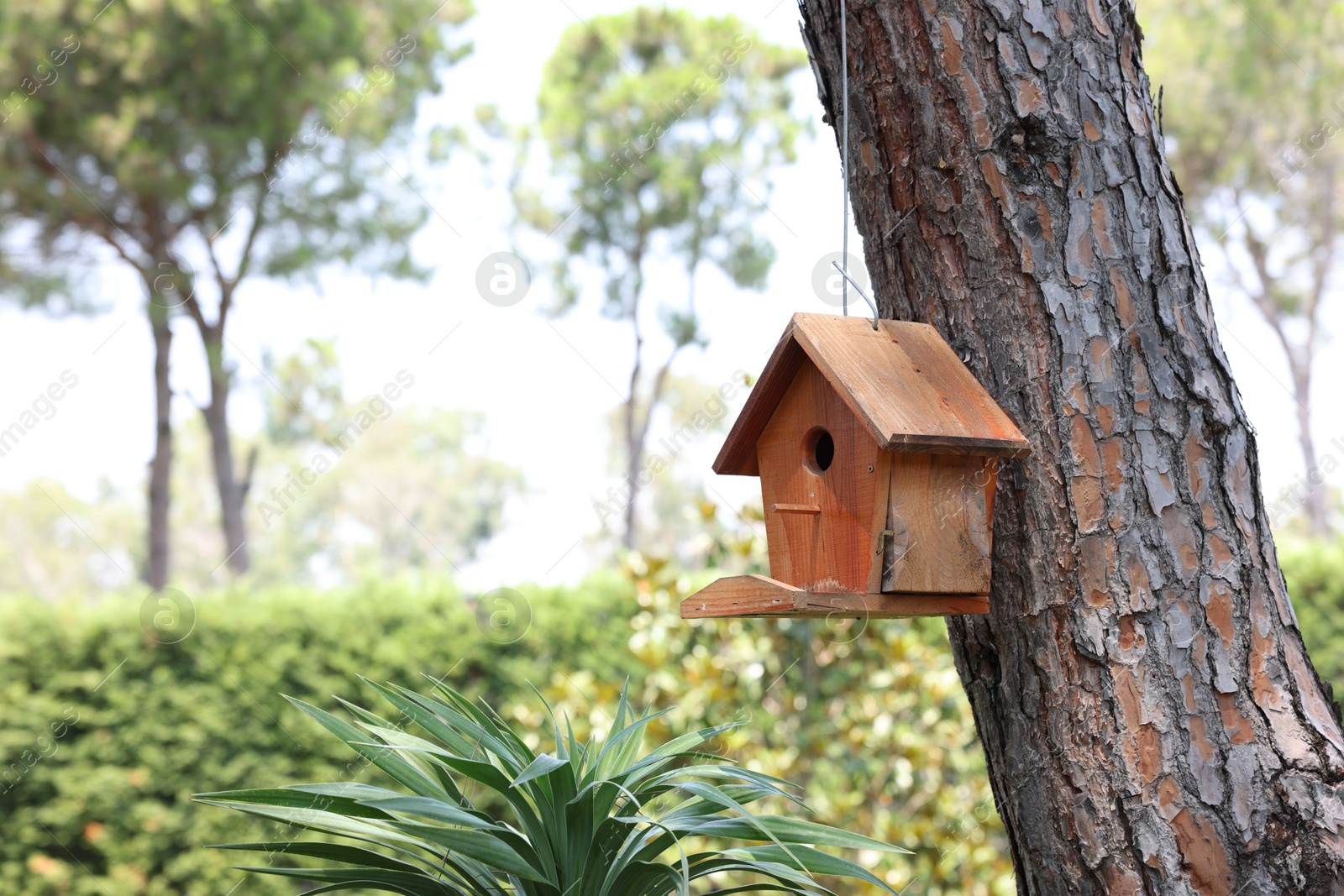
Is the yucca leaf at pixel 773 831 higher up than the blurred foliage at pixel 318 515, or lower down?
lower down

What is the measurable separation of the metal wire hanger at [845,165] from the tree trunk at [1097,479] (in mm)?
23

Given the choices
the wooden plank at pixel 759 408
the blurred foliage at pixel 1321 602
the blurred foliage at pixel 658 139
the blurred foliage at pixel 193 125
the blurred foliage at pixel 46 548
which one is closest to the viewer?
the wooden plank at pixel 759 408

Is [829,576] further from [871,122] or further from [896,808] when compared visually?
[896,808]

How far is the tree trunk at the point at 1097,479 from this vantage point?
1.30m

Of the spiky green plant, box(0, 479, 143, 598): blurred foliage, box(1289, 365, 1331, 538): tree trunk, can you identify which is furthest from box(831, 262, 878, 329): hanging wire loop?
box(0, 479, 143, 598): blurred foliage

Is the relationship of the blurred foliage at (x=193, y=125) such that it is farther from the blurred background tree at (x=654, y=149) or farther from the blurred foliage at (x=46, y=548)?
the blurred foliage at (x=46, y=548)

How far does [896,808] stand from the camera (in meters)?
3.59

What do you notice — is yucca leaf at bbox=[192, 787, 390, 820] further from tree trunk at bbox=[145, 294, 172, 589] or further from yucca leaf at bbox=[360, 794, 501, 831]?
tree trunk at bbox=[145, 294, 172, 589]

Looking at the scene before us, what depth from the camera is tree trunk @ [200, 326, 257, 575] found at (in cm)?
986

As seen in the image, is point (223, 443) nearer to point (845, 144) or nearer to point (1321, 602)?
point (1321, 602)

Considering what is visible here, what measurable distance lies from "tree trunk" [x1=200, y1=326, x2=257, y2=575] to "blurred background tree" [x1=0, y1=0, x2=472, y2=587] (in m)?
0.02

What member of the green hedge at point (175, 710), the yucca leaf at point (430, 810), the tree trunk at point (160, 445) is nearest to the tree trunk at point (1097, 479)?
the yucca leaf at point (430, 810)

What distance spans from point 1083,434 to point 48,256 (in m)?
10.7

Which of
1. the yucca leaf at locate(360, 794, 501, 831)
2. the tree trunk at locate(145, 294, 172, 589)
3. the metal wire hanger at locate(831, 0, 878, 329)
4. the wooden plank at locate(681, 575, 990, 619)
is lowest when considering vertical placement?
the yucca leaf at locate(360, 794, 501, 831)
